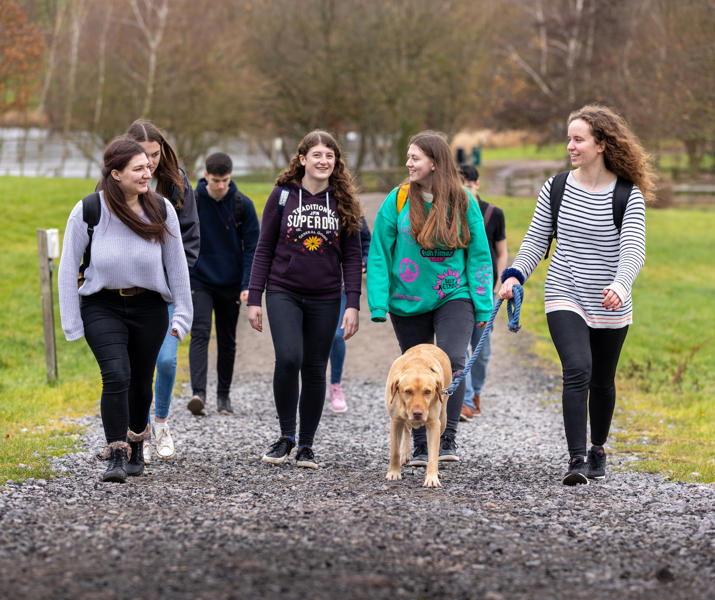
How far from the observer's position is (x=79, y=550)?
14.0ft

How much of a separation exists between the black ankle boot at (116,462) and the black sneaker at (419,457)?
188 centimetres

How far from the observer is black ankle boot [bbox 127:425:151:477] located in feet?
20.4

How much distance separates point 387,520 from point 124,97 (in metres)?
37.2

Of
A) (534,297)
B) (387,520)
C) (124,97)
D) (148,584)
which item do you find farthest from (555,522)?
(124,97)

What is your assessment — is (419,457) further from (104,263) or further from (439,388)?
(104,263)

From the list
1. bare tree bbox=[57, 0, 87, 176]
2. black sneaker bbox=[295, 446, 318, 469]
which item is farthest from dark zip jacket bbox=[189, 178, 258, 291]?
bare tree bbox=[57, 0, 87, 176]

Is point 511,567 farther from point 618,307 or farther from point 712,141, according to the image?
point 712,141

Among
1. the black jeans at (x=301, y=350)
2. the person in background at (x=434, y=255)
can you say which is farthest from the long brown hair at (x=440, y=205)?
the black jeans at (x=301, y=350)

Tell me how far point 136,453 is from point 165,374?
86 cm

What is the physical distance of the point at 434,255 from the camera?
20.8 feet

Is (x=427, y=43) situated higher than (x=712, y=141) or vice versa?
(x=427, y=43)

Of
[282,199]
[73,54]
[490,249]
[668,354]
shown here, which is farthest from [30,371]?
[73,54]

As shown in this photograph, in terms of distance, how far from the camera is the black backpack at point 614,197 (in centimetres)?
595

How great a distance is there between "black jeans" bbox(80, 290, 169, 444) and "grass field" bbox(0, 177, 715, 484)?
2.39 ft
